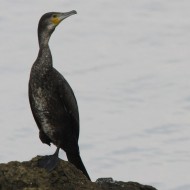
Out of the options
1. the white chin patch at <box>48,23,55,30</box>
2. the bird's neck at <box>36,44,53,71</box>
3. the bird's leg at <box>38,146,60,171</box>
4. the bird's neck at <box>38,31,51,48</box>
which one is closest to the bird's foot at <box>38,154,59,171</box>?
the bird's leg at <box>38,146,60,171</box>

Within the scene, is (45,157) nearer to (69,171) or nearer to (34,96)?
(69,171)

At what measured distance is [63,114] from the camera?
27.6ft

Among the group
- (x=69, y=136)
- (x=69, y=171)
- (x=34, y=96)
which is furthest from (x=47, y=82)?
(x=69, y=171)

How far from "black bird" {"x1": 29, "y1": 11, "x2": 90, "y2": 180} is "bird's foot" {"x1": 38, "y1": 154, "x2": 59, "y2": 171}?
58 cm

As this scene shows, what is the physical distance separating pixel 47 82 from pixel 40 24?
86cm

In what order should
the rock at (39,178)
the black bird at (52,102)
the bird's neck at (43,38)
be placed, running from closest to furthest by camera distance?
the rock at (39,178) < the black bird at (52,102) < the bird's neck at (43,38)

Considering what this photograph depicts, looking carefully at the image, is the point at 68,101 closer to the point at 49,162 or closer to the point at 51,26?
the point at 51,26

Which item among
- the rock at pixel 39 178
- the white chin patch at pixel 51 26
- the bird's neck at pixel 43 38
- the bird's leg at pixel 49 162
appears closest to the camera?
the rock at pixel 39 178

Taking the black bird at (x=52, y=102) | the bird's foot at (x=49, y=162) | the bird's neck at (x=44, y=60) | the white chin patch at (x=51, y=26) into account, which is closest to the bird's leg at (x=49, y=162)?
the bird's foot at (x=49, y=162)

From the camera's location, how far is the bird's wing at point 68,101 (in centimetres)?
833

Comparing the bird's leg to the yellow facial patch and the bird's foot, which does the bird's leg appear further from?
the yellow facial patch

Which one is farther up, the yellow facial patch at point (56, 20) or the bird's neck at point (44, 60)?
the yellow facial patch at point (56, 20)

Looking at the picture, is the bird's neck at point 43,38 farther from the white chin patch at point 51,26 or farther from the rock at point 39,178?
the rock at point 39,178

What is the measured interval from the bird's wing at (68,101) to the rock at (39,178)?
1216mm
